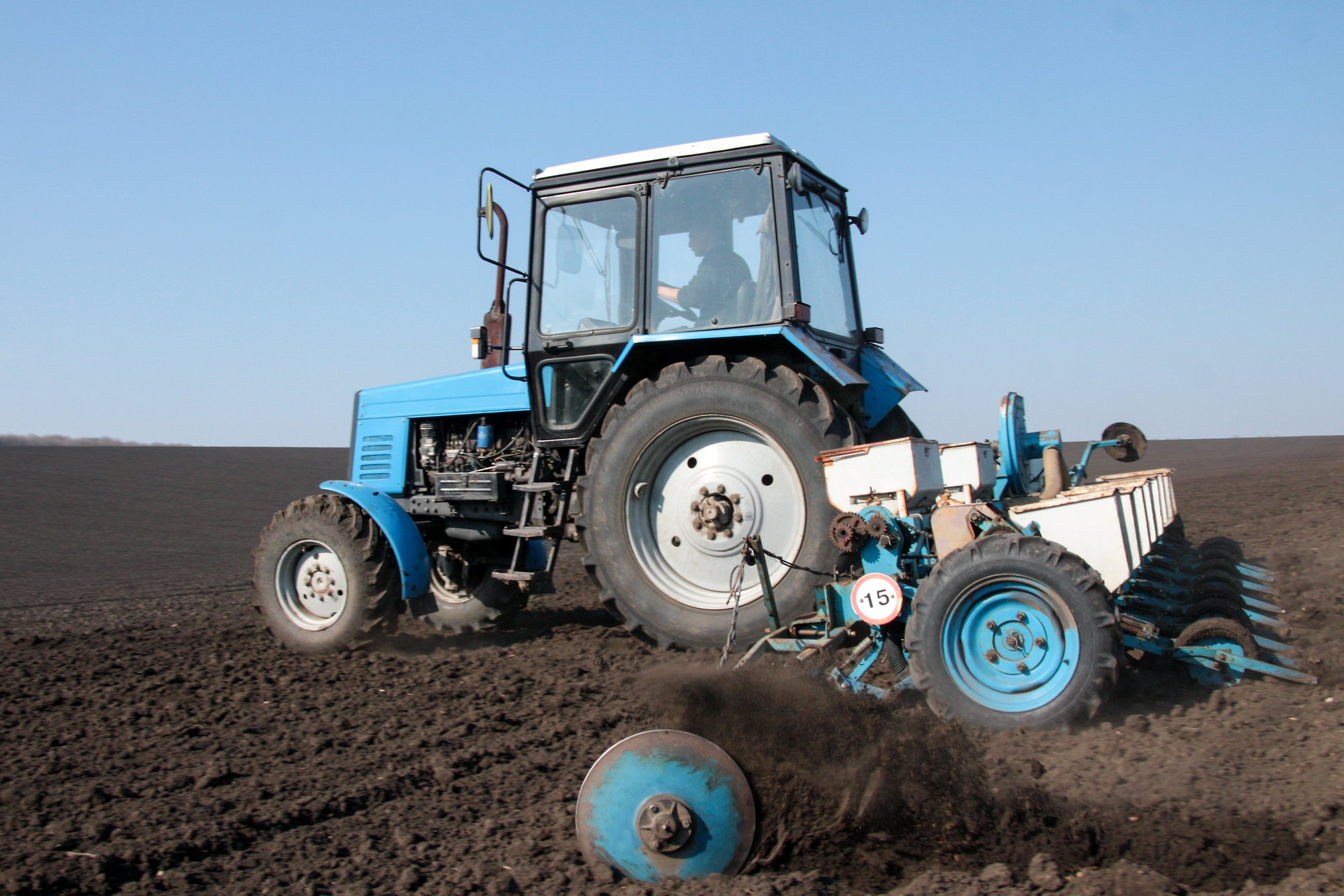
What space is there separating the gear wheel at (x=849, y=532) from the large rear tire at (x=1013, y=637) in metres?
0.36

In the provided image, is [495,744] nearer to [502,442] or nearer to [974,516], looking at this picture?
[974,516]

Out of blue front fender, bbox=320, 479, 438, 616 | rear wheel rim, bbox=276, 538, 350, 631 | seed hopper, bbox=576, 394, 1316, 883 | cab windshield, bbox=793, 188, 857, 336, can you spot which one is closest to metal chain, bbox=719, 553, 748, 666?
seed hopper, bbox=576, 394, 1316, 883

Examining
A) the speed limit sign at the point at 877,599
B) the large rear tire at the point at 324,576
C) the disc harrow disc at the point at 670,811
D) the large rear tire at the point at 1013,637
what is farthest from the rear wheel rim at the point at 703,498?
the disc harrow disc at the point at 670,811

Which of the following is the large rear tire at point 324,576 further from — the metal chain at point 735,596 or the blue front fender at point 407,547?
the metal chain at point 735,596

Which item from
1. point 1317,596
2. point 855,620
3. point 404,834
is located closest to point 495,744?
point 404,834

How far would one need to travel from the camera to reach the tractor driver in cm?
472

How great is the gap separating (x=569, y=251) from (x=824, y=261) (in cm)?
137

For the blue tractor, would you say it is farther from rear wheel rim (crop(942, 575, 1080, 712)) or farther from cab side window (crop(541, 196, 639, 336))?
rear wheel rim (crop(942, 575, 1080, 712))

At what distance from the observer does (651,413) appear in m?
4.59

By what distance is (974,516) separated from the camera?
3613 millimetres

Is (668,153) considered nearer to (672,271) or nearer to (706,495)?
(672,271)

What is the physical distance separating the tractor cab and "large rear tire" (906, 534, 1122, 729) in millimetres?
1222

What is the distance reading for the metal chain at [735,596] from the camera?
4082 mm

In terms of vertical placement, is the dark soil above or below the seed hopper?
below
